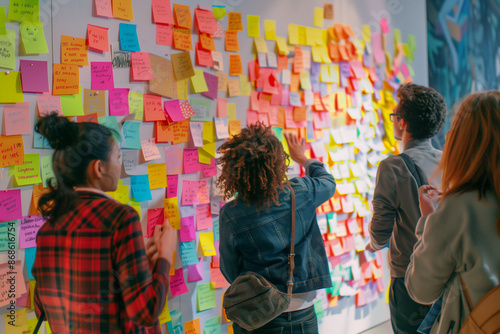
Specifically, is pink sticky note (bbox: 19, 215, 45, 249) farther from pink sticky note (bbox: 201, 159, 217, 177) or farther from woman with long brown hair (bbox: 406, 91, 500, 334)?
woman with long brown hair (bbox: 406, 91, 500, 334)

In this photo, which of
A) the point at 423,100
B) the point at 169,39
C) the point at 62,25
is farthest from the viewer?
the point at 169,39

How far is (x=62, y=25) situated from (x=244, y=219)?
3.55 feet

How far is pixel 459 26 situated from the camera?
345 cm

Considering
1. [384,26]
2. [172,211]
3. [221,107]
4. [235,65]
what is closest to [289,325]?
[172,211]

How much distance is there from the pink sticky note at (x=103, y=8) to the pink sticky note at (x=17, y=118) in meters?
0.50

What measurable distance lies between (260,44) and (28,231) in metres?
1.50

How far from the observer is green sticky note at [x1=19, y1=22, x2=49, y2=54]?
1.58 m

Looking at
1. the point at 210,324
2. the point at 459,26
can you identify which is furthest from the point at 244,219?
the point at 459,26

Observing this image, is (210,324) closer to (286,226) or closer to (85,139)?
(286,226)

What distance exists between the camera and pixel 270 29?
2375 mm

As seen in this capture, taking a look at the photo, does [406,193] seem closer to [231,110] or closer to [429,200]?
[429,200]

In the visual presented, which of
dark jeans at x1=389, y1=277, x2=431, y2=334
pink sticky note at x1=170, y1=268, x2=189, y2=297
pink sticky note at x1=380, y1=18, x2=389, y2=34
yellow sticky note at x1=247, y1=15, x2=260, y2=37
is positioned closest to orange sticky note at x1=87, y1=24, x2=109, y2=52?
yellow sticky note at x1=247, y1=15, x2=260, y2=37

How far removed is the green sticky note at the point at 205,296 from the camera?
208cm

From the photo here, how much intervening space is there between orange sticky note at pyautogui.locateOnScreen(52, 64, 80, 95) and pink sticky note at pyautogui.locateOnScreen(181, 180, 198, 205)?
2.16ft
